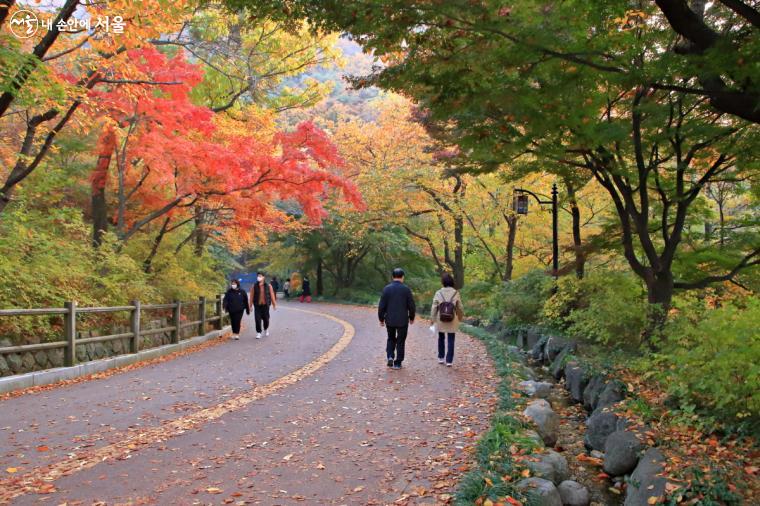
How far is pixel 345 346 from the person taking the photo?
13.3 metres

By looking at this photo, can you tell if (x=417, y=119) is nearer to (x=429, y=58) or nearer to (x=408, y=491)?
(x=429, y=58)

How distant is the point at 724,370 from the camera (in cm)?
524

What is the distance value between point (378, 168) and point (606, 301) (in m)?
14.1

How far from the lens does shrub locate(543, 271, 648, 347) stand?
995 cm

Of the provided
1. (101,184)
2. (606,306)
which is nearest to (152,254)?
(101,184)

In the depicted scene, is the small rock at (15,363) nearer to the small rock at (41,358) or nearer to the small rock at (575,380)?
the small rock at (41,358)

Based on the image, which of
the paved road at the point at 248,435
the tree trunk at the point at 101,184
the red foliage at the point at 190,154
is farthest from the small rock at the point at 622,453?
the tree trunk at the point at 101,184

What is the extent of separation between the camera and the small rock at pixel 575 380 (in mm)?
8734

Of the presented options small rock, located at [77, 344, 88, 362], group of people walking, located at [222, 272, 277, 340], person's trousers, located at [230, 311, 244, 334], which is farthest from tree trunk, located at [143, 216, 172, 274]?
small rock, located at [77, 344, 88, 362]

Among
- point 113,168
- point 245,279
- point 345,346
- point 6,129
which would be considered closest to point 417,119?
point 345,346

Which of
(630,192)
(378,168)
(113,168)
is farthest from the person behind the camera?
(378,168)

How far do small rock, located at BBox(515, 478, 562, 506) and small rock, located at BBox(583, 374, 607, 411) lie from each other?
4061 millimetres

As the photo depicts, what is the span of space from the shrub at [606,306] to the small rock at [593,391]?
5.63 feet

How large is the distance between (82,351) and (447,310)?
6.45 meters
